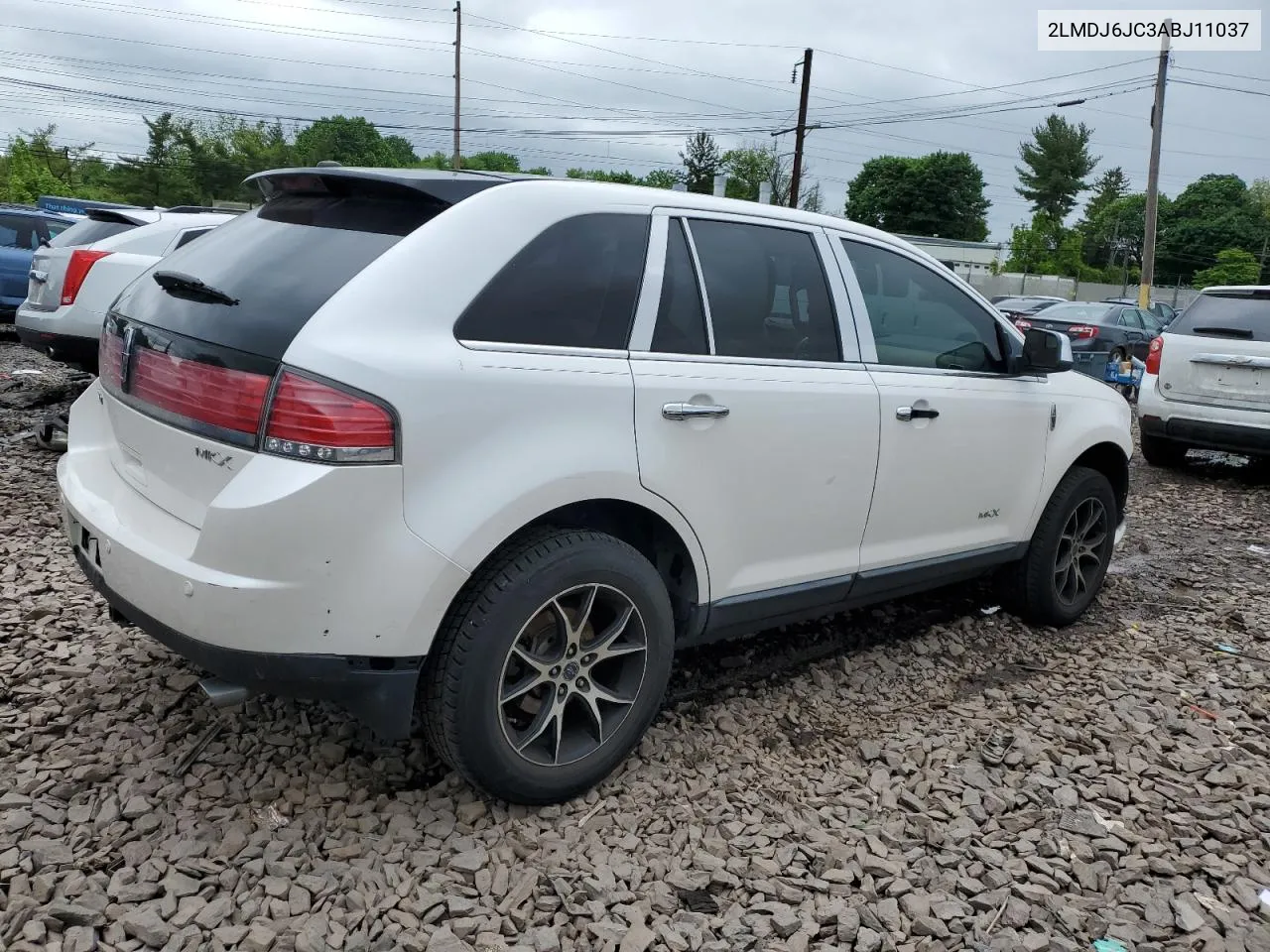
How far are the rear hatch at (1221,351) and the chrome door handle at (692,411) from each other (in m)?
6.86

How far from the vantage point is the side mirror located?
164 inches

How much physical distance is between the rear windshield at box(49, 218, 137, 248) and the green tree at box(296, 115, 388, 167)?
7798cm

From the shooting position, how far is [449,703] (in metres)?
2.62

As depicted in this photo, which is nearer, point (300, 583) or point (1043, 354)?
point (300, 583)

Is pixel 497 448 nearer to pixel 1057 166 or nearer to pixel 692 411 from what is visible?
pixel 692 411

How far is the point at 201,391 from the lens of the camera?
2598mm

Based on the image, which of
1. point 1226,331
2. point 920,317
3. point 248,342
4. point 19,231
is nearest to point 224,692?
point 248,342

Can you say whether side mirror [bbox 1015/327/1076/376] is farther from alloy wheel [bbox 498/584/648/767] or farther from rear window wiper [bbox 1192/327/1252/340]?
rear window wiper [bbox 1192/327/1252/340]

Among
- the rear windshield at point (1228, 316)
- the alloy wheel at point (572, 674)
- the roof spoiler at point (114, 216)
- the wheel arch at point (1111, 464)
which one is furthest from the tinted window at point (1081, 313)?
the alloy wheel at point (572, 674)

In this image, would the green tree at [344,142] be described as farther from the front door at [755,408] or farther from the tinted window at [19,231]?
the front door at [755,408]

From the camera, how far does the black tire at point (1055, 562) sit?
14.9ft

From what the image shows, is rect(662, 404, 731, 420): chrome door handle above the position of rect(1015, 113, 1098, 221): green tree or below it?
below

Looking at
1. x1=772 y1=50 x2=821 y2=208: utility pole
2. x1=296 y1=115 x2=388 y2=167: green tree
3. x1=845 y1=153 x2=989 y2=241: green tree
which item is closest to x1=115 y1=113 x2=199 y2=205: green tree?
x1=296 y1=115 x2=388 y2=167: green tree

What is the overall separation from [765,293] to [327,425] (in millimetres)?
1616
